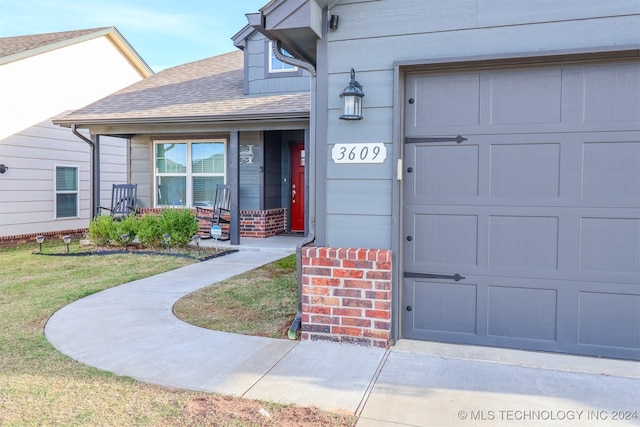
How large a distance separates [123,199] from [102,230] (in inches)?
78.3

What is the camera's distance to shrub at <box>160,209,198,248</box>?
28.7ft

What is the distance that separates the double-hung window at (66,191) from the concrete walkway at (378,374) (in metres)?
7.60

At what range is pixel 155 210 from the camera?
11000 millimetres

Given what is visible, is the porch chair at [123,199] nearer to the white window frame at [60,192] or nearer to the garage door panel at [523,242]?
the white window frame at [60,192]

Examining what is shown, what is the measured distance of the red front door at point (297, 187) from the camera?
11438 mm

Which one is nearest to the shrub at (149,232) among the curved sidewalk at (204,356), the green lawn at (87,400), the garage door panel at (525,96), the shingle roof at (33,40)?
the curved sidewalk at (204,356)

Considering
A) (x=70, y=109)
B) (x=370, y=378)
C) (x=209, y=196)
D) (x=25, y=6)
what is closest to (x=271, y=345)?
(x=370, y=378)

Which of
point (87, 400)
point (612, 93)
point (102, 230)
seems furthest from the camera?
point (102, 230)

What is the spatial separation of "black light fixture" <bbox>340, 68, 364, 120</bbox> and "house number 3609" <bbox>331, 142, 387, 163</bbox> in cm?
23

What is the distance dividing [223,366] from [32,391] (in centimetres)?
114

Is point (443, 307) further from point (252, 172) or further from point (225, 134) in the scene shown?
point (225, 134)

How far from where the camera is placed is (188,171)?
10977 mm

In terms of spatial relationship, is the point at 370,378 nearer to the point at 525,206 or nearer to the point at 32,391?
the point at 525,206

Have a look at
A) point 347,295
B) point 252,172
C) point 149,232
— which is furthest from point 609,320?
point 252,172
